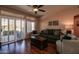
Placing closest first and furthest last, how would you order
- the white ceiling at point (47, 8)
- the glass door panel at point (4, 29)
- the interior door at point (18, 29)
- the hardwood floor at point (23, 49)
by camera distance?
1. the white ceiling at point (47, 8)
2. the hardwood floor at point (23, 49)
3. the glass door panel at point (4, 29)
4. the interior door at point (18, 29)

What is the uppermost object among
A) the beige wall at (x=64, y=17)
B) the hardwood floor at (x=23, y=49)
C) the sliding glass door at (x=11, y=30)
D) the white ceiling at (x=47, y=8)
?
the white ceiling at (x=47, y=8)

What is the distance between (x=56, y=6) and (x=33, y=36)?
3.64 feet

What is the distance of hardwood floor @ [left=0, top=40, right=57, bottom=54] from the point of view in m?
3.03

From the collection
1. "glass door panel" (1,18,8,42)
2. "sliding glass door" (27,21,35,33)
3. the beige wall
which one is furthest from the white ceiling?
"glass door panel" (1,18,8,42)

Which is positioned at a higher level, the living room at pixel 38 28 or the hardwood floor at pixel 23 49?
the living room at pixel 38 28

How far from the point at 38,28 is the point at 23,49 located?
2.52 ft

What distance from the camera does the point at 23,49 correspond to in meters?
3.17

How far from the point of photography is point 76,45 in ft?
9.89

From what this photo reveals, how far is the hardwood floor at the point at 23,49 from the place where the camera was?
3025mm

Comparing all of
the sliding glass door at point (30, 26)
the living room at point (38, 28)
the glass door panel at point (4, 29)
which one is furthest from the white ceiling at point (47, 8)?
the glass door panel at point (4, 29)

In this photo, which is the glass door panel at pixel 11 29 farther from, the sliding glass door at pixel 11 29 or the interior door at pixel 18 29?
the interior door at pixel 18 29

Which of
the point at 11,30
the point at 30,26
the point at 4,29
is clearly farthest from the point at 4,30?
the point at 30,26

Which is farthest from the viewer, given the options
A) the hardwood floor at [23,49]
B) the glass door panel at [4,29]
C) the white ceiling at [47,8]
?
the glass door panel at [4,29]

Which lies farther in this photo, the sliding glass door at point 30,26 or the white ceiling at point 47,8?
the sliding glass door at point 30,26
